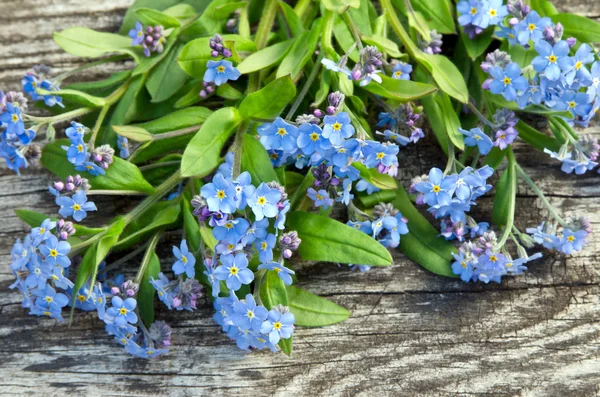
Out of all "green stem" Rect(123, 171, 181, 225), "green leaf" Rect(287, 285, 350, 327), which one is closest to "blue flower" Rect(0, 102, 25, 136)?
"green stem" Rect(123, 171, 181, 225)

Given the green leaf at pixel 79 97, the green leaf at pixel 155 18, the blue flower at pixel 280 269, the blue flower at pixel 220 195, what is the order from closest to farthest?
1. the blue flower at pixel 220 195
2. the blue flower at pixel 280 269
3. the green leaf at pixel 79 97
4. the green leaf at pixel 155 18

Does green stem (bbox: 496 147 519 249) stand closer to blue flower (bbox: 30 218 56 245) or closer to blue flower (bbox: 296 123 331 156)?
blue flower (bbox: 296 123 331 156)

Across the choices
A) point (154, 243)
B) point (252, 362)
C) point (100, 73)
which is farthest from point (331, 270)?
point (100, 73)

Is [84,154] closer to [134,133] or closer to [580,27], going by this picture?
[134,133]

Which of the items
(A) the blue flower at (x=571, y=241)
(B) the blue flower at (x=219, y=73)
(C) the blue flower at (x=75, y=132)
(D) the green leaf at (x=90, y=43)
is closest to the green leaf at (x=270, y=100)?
(B) the blue flower at (x=219, y=73)

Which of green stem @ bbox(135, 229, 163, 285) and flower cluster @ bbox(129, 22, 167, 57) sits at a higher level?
flower cluster @ bbox(129, 22, 167, 57)

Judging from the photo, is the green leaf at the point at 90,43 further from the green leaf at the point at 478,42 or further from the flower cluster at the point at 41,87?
the green leaf at the point at 478,42
